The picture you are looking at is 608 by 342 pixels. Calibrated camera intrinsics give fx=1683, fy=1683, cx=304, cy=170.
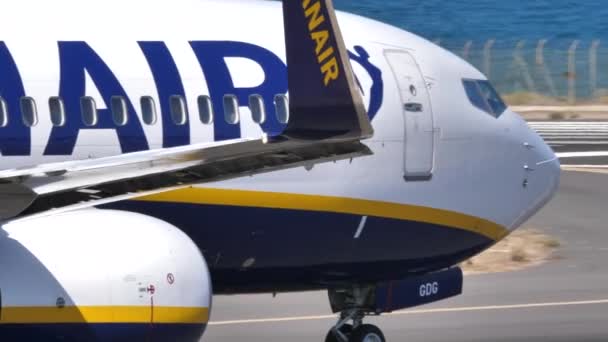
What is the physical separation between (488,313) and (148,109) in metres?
8.30

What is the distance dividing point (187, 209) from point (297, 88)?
3.95 meters

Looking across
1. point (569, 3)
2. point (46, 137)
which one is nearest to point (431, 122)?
point (46, 137)

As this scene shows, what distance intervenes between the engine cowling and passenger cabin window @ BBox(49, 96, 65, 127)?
139cm

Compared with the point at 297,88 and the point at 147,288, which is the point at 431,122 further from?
the point at 297,88

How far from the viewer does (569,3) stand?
116250 mm

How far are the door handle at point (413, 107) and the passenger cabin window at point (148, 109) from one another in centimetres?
277

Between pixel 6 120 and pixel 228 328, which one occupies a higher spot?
pixel 6 120

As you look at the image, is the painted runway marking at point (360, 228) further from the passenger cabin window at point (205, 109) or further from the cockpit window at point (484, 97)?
the cockpit window at point (484, 97)

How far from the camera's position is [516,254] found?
26.5 metres

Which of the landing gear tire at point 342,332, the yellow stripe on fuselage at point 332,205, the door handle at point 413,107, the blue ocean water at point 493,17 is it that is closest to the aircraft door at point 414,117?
the door handle at point 413,107

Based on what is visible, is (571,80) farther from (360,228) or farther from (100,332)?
(100,332)

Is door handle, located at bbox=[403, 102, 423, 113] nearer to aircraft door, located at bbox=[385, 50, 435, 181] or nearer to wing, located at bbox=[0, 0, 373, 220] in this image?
aircraft door, located at bbox=[385, 50, 435, 181]

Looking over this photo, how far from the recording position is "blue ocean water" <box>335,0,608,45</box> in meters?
104

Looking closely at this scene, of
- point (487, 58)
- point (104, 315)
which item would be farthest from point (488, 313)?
point (487, 58)
